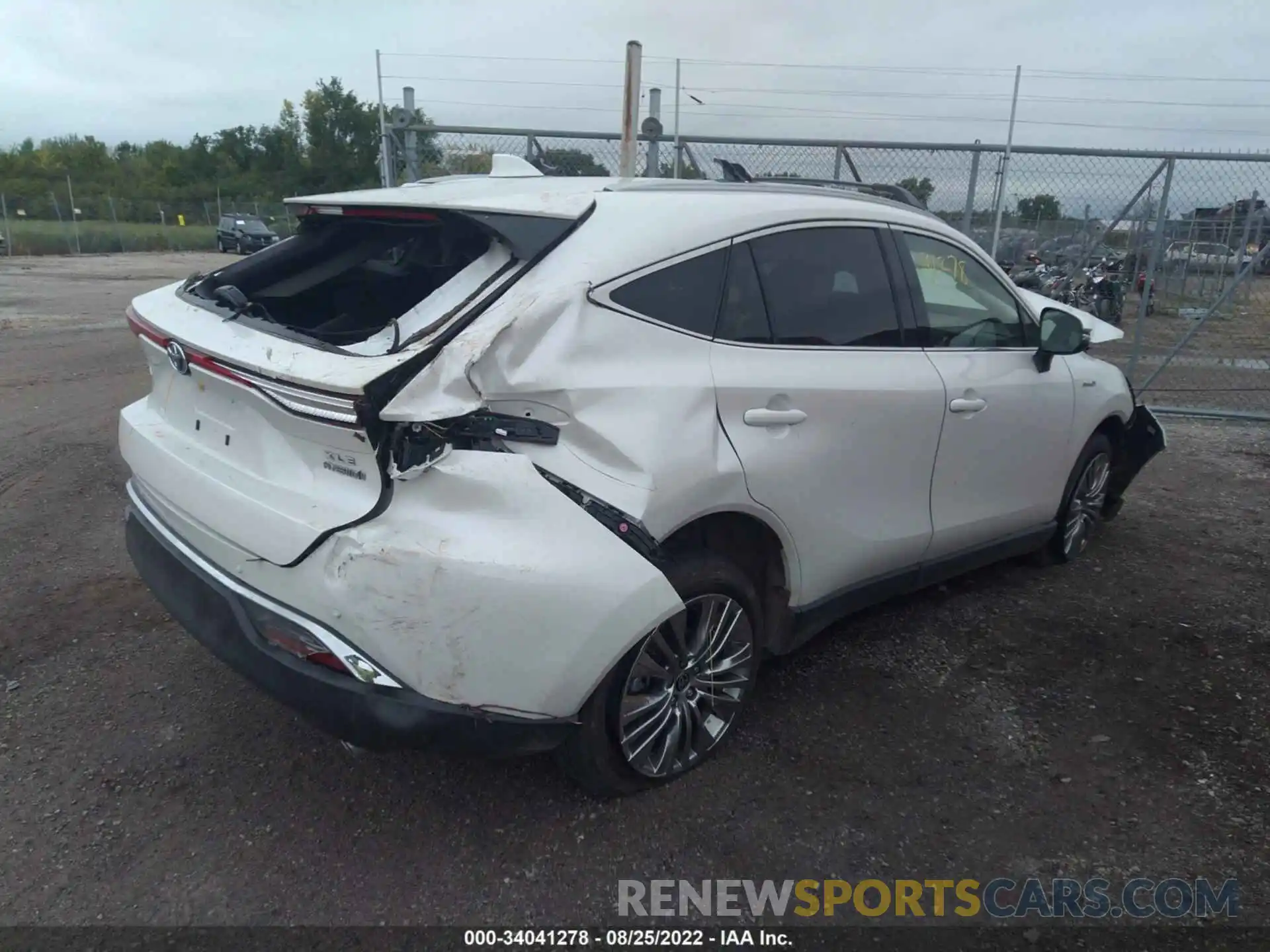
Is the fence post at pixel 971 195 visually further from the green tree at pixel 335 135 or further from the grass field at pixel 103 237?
the green tree at pixel 335 135

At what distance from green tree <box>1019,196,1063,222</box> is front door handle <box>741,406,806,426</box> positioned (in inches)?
251

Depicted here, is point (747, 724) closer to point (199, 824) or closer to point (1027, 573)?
point (199, 824)

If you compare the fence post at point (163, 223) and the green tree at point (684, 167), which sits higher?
the green tree at point (684, 167)

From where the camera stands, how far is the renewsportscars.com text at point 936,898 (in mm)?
2557

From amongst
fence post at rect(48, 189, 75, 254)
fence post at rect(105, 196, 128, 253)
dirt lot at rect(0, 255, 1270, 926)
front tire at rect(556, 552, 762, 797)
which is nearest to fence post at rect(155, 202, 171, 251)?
fence post at rect(105, 196, 128, 253)

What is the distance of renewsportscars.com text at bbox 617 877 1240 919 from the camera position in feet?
8.39

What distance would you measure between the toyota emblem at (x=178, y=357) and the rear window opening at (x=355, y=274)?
165mm

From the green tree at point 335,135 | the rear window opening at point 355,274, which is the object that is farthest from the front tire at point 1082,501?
the green tree at point 335,135

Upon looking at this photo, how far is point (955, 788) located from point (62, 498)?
16.6 feet

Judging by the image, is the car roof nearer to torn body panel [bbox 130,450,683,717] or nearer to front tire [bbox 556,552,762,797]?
torn body panel [bbox 130,450,683,717]

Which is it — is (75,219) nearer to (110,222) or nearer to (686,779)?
(110,222)

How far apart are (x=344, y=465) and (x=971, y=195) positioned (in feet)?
23.4

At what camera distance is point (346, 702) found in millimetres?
2402

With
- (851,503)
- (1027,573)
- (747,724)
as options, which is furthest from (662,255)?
(1027,573)
